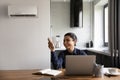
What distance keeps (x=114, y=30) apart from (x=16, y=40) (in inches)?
65.2

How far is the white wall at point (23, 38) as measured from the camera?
3184mm

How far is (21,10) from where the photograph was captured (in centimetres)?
311

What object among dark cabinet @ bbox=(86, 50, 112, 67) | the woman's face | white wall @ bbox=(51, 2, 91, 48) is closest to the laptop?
the woman's face

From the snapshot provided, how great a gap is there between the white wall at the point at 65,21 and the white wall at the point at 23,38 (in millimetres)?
2406

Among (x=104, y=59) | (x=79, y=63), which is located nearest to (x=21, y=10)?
(x=79, y=63)

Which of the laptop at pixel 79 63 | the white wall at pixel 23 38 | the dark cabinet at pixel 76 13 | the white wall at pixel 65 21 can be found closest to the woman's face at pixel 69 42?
the white wall at pixel 23 38

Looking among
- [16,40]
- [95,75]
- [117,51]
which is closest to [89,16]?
[117,51]

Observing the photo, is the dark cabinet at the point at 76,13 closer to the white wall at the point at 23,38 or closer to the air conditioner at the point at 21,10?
the white wall at the point at 23,38

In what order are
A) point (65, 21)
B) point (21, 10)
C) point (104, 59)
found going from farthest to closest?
point (65, 21)
point (104, 59)
point (21, 10)

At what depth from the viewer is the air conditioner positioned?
3078 mm

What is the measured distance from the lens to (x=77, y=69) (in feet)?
6.42

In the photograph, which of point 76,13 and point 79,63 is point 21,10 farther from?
point 76,13

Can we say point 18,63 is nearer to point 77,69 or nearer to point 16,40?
point 16,40

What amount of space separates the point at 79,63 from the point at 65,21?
12.7ft
